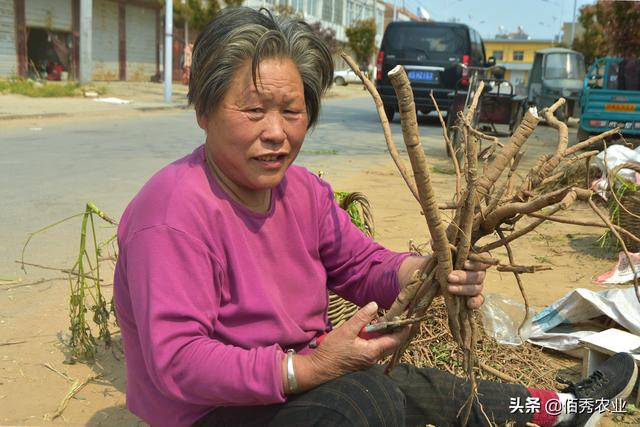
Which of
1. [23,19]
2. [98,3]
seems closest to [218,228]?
[23,19]

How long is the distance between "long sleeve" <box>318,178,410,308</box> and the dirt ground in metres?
0.90

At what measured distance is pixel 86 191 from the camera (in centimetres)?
546

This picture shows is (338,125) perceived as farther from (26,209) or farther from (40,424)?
(40,424)

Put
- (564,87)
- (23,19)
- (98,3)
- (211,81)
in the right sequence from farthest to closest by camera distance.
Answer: (98,3), (23,19), (564,87), (211,81)

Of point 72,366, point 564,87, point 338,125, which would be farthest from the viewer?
point 564,87

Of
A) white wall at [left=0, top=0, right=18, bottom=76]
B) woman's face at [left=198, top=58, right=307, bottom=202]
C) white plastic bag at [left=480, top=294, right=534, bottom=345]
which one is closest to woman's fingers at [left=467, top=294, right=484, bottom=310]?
woman's face at [left=198, top=58, right=307, bottom=202]

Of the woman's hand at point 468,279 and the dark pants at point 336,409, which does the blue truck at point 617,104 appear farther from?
the dark pants at point 336,409

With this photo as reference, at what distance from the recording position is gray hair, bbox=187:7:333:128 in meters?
1.47

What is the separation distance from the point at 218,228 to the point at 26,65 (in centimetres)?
2045

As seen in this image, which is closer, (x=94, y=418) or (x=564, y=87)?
(x=94, y=418)

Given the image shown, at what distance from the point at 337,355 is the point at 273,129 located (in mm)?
526

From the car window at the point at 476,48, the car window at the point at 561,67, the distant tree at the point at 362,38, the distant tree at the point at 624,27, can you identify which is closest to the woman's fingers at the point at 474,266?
the car window at the point at 476,48

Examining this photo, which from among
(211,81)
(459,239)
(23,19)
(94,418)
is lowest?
(94,418)

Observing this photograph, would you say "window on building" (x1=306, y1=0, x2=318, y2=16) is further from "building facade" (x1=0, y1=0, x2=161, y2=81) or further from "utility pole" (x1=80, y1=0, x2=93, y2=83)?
"utility pole" (x1=80, y1=0, x2=93, y2=83)
